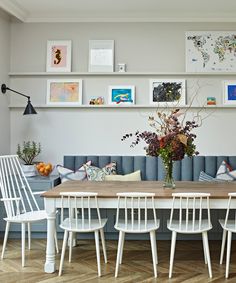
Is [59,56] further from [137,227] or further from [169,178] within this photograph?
[137,227]

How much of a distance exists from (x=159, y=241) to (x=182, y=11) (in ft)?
9.24

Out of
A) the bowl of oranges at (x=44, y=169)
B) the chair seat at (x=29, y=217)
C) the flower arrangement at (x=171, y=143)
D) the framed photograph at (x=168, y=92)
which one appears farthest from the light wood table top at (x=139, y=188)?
the framed photograph at (x=168, y=92)

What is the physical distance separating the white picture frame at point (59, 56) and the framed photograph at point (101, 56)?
0.30 m

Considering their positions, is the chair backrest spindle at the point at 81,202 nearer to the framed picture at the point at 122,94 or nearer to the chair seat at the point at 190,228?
the chair seat at the point at 190,228

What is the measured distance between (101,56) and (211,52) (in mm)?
1408

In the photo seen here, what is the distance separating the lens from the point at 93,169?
15.4 feet

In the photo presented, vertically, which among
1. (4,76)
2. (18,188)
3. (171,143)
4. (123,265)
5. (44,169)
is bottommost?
(123,265)

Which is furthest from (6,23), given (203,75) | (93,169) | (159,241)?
(159,241)

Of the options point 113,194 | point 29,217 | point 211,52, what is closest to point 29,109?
point 29,217

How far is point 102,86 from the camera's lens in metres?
5.12

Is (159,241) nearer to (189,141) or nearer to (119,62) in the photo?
(189,141)

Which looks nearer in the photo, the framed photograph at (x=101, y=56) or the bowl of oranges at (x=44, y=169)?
the bowl of oranges at (x=44, y=169)

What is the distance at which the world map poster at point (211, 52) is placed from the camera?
4965mm

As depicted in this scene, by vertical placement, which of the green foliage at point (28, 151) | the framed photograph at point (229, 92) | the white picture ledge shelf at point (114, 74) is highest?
the white picture ledge shelf at point (114, 74)
